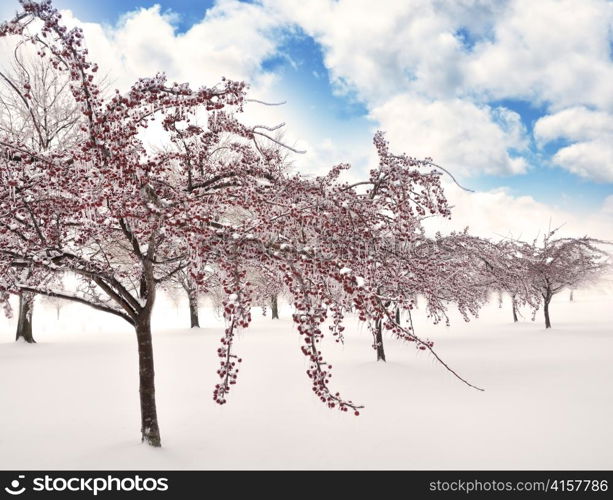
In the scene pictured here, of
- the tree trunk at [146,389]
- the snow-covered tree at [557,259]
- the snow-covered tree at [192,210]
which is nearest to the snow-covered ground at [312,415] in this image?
the tree trunk at [146,389]

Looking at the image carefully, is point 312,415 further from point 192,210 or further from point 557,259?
point 557,259

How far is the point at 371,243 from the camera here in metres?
4.83

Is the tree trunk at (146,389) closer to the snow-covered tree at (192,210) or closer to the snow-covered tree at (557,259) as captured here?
the snow-covered tree at (192,210)

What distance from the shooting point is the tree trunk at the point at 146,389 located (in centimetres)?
612

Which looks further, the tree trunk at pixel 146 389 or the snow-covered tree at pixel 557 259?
the snow-covered tree at pixel 557 259

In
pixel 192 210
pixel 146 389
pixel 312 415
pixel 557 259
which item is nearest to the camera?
pixel 192 210

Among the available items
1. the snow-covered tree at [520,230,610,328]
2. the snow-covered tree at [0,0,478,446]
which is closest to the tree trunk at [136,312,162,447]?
the snow-covered tree at [0,0,478,446]

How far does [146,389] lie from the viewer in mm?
6148

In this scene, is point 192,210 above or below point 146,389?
above

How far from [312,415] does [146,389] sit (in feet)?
10.9

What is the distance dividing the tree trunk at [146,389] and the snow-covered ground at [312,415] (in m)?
0.20

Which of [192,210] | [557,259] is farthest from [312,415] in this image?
[557,259]
